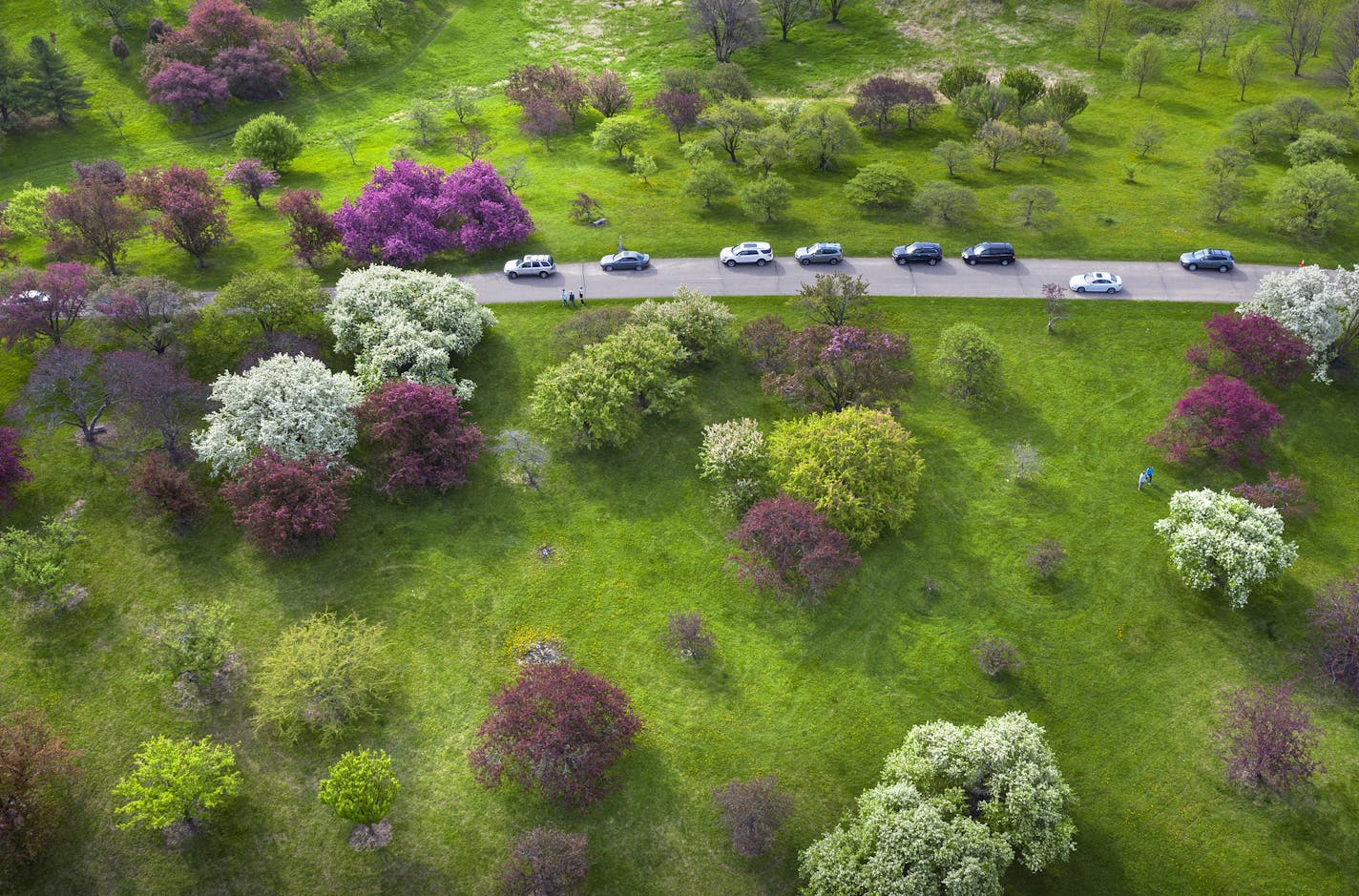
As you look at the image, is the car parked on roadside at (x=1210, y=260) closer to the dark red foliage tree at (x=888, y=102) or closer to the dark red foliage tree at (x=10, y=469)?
the dark red foliage tree at (x=888, y=102)

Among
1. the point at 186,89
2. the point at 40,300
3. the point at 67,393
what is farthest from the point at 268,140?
the point at 67,393

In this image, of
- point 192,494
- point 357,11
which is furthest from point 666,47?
point 192,494

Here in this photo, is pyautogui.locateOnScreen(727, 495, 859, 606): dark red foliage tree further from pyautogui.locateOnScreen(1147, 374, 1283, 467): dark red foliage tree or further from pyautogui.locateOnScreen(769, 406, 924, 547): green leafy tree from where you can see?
pyautogui.locateOnScreen(1147, 374, 1283, 467): dark red foliage tree

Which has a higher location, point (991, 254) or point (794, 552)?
point (991, 254)

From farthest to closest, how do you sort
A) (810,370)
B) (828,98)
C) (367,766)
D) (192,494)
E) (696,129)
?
1. (828,98)
2. (696,129)
3. (810,370)
4. (192,494)
5. (367,766)

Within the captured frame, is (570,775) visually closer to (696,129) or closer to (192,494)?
(192,494)

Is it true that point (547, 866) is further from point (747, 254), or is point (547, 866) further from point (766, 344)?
point (747, 254)
